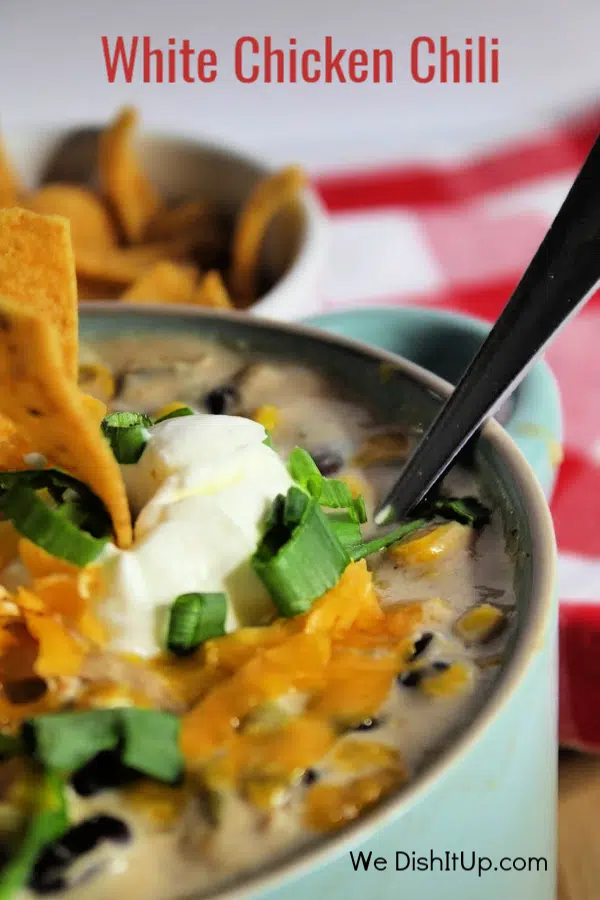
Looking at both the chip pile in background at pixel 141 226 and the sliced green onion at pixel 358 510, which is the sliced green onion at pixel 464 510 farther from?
the chip pile in background at pixel 141 226

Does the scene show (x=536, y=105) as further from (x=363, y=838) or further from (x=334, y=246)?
(x=363, y=838)

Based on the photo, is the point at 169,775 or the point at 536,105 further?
the point at 536,105

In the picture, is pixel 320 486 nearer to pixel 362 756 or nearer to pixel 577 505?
pixel 362 756

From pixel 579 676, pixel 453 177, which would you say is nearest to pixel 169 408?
pixel 579 676

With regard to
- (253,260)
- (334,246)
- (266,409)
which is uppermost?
(266,409)

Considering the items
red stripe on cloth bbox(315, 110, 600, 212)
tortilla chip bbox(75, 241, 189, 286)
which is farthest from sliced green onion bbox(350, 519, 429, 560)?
red stripe on cloth bbox(315, 110, 600, 212)

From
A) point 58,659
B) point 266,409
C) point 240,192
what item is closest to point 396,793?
point 58,659

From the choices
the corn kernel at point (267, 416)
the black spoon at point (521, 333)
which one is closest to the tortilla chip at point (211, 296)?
the corn kernel at point (267, 416)
